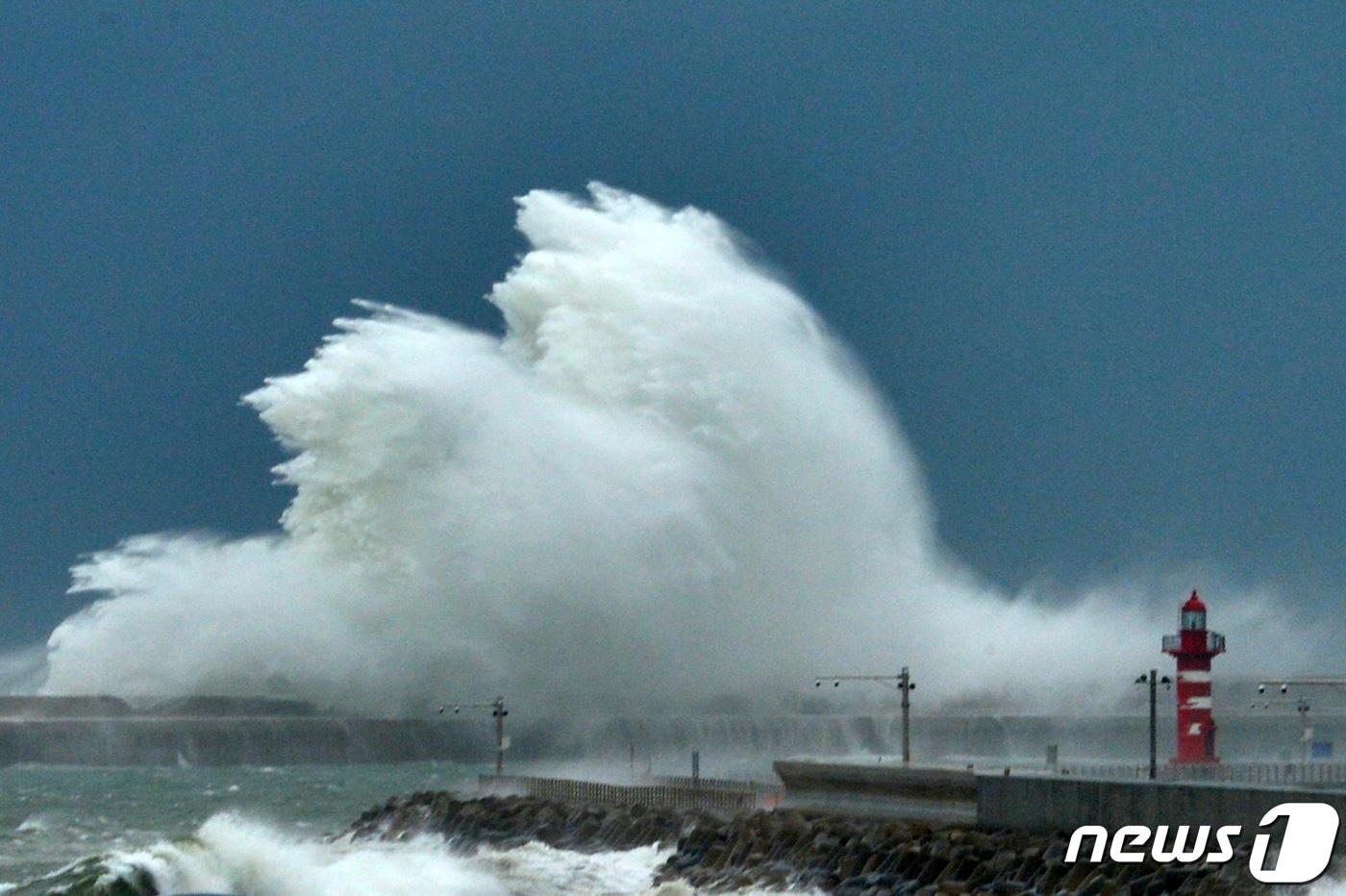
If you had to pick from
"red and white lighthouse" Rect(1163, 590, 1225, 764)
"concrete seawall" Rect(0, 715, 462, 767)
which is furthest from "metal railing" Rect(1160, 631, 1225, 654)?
"concrete seawall" Rect(0, 715, 462, 767)

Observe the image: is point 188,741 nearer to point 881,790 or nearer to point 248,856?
point 248,856

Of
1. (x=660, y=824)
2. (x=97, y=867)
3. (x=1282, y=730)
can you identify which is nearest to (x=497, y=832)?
(x=660, y=824)

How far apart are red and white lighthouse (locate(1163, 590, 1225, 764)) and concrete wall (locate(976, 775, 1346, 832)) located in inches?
495

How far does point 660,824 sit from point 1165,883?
572 inches

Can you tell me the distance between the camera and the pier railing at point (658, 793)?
43750 millimetres

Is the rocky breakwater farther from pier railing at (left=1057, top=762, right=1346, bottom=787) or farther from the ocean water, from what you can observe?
pier railing at (left=1057, top=762, right=1346, bottom=787)

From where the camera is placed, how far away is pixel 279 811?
57.9 m

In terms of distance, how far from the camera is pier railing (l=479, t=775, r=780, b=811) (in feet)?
144

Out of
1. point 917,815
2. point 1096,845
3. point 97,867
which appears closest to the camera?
point 1096,845

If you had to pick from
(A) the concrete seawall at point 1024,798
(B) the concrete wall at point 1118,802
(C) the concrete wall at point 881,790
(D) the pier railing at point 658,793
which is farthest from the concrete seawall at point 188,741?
(B) the concrete wall at point 1118,802

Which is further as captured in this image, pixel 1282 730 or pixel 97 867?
pixel 1282 730

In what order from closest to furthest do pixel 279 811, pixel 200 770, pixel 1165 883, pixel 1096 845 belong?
pixel 1165 883
pixel 1096 845
pixel 279 811
pixel 200 770

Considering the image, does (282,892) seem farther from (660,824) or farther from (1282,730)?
(1282,730)

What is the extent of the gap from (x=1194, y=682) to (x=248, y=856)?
22.8 m
